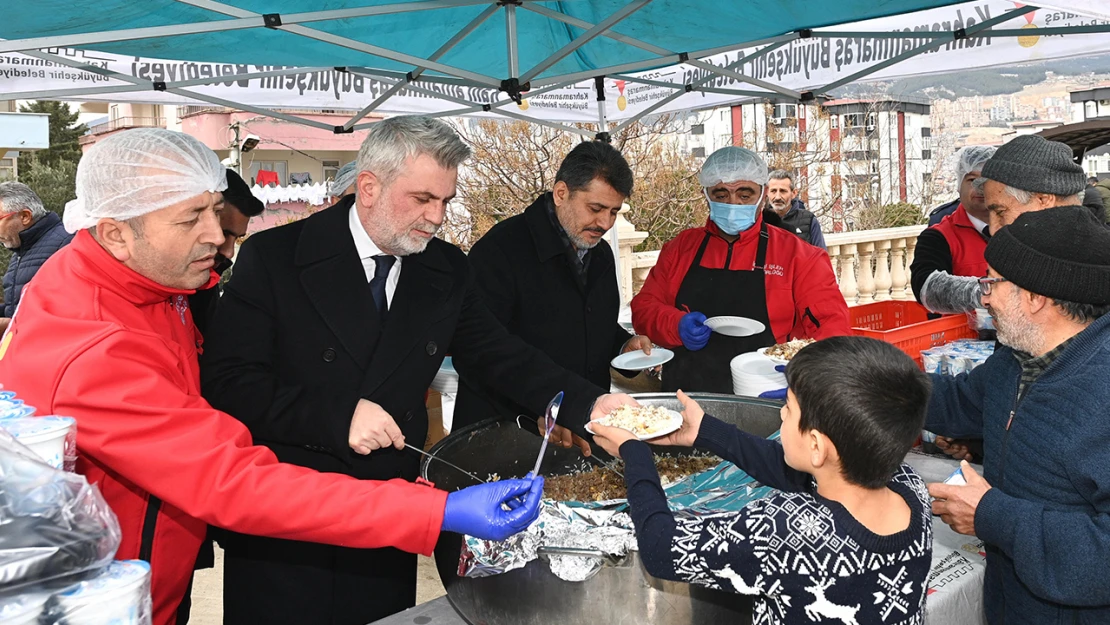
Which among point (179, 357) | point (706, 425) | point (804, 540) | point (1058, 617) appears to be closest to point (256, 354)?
point (179, 357)

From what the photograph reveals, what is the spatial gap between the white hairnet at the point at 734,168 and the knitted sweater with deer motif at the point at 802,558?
7.18 feet

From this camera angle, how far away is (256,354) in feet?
6.46

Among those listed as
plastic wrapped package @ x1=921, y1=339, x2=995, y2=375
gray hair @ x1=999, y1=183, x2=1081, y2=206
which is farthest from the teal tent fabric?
plastic wrapped package @ x1=921, y1=339, x2=995, y2=375

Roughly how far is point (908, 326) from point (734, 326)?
0.78m

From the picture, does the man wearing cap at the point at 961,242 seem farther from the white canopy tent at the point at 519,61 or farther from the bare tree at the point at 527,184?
the bare tree at the point at 527,184

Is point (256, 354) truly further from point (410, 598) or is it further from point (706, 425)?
point (706, 425)

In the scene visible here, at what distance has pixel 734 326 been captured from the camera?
3.10 metres

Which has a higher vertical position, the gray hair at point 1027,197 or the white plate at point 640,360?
the gray hair at point 1027,197

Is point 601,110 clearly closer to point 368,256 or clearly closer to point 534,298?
point 534,298

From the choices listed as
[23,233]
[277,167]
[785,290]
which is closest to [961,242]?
[785,290]

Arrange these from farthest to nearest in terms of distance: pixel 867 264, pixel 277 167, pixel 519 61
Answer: pixel 277 167 → pixel 867 264 → pixel 519 61

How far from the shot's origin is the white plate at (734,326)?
10.0 ft

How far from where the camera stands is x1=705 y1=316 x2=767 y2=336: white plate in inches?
120

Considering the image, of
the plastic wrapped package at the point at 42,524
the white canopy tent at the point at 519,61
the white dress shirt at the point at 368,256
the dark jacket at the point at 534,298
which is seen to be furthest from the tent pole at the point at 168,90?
the plastic wrapped package at the point at 42,524
